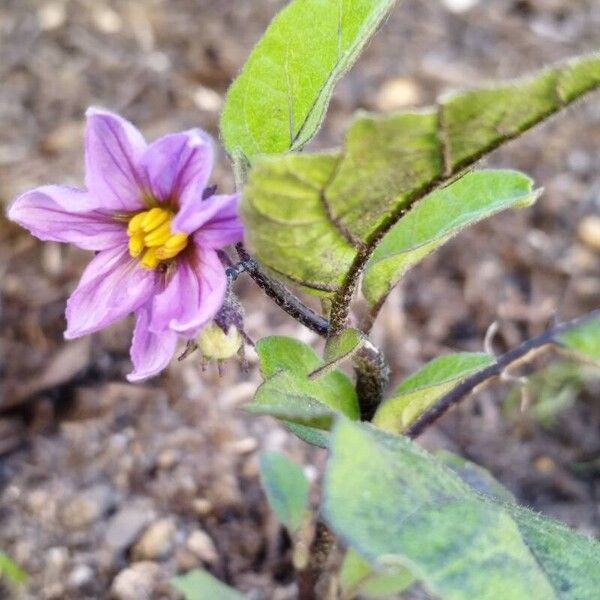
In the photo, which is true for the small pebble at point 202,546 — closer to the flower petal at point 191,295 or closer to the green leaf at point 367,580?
the green leaf at point 367,580

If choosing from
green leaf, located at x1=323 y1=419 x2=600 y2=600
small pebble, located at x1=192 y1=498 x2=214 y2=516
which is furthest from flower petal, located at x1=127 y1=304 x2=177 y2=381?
small pebble, located at x1=192 y1=498 x2=214 y2=516

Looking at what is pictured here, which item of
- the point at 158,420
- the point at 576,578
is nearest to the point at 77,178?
the point at 158,420

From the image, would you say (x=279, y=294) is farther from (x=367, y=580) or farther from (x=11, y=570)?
(x=11, y=570)

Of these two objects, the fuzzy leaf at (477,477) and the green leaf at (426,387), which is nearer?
the green leaf at (426,387)

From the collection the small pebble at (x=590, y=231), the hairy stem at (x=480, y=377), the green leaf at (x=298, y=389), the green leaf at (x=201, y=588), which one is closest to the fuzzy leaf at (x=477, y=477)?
the hairy stem at (x=480, y=377)

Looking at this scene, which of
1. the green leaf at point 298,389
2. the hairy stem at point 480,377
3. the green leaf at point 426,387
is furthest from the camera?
the hairy stem at point 480,377
